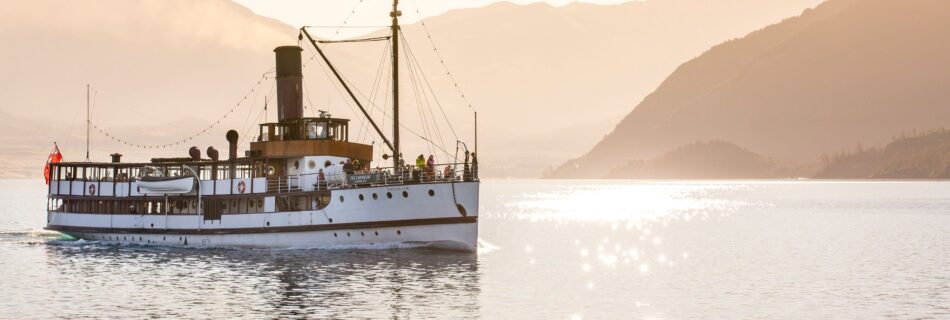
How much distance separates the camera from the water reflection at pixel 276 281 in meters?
37.1

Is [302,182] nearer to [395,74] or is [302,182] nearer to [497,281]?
[395,74]

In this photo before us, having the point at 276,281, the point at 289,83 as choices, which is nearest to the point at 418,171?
the point at 276,281

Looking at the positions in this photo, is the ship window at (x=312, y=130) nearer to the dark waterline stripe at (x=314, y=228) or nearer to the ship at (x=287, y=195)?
the ship at (x=287, y=195)

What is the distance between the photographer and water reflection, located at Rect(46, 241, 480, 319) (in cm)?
3712

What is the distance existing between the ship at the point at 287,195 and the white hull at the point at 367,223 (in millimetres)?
55

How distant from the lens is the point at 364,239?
54.8 metres

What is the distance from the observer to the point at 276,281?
44.3 metres

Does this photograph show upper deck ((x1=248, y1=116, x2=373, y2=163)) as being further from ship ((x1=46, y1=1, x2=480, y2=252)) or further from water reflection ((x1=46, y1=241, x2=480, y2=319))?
water reflection ((x1=46, y1=241, x2=480, y2=319))

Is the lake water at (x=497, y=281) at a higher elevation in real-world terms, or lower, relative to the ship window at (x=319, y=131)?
lower

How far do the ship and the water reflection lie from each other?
1294 millimetres

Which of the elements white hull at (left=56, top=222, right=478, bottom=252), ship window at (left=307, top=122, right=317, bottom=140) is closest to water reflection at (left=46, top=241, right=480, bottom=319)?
white hull at (left=56, top=222, right=478, bottom=252)

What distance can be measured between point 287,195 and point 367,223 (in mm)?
5296

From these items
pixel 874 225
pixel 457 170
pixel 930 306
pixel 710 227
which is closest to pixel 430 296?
pixel 457 170

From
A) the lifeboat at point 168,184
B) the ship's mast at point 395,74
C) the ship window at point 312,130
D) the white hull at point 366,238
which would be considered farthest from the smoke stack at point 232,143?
the ship's mast at point 395,74
